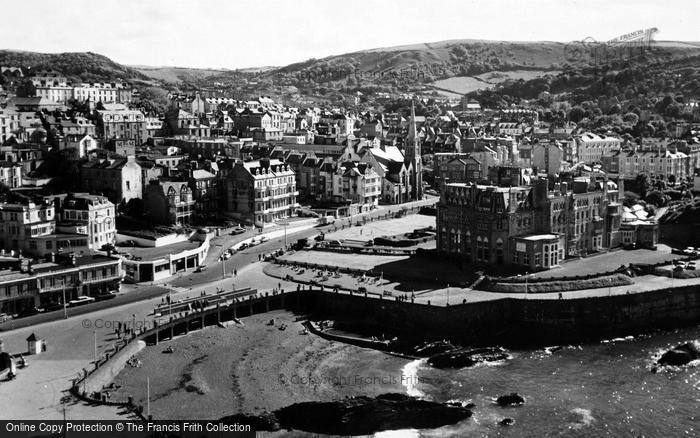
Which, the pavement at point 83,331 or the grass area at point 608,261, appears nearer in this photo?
the pavement at point 83,331

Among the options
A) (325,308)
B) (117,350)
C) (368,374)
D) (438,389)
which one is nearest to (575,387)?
(438,389)

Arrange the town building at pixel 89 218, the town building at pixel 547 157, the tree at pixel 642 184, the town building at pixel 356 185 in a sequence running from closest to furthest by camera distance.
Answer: the town building at pixel 89 218
the town building at pixel 356 185
the tree at pixel 642 184
the town building at pixel 547 157

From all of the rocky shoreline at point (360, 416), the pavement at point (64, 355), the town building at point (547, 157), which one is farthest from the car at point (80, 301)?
the town building at point (547, 157)

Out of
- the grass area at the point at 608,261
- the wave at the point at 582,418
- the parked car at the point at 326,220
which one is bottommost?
the wave at the point at 582,418

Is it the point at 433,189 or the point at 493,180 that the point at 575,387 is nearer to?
the point at 493,180

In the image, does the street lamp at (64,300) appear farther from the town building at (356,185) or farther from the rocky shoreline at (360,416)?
the town building at (356,185)

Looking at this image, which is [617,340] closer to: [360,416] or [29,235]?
[360,416]

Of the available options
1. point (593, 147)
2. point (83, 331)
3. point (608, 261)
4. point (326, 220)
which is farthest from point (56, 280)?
point (593, 147)
